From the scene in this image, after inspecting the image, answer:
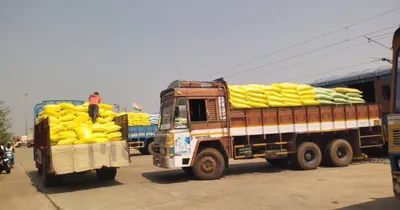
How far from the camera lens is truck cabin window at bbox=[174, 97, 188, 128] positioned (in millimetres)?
11445

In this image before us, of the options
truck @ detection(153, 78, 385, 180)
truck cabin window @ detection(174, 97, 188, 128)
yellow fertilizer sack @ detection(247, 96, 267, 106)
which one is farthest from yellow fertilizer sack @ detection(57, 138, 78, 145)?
yellow fertilizer sack @ detection(247, 96, 267, 106)

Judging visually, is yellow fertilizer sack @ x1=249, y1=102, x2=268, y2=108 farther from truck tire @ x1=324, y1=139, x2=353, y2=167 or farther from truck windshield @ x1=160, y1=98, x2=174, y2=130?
truck tire @ x1=324, y1=139, x2=353, y2=167

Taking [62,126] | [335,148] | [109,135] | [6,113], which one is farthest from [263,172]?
[6,113]

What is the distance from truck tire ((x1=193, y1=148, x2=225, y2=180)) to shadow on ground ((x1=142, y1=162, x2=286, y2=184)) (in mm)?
545

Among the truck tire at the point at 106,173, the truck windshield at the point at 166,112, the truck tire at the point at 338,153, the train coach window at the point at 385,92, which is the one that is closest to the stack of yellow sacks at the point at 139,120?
the truck tire at the point at 106,173

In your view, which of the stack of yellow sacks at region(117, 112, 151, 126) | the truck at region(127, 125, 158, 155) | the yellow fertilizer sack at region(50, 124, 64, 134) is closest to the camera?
the yellow fertilizer sack at region(50, 124, 64, 134)

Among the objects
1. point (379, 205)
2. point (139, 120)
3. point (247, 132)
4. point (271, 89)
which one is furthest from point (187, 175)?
point (139, 120)

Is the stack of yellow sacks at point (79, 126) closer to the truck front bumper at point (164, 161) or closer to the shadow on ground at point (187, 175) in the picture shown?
the truck front bumper at point (164, 161)

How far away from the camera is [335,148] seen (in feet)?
43.7

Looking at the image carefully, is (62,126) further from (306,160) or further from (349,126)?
(349,126)

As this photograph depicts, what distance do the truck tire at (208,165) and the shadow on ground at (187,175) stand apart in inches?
21.5

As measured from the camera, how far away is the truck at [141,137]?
77.6 feet

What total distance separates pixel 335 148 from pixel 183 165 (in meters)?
5.64

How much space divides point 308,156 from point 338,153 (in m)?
1.30
